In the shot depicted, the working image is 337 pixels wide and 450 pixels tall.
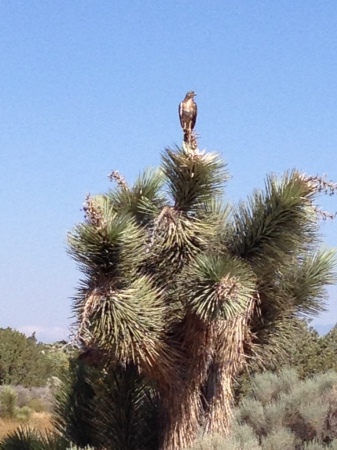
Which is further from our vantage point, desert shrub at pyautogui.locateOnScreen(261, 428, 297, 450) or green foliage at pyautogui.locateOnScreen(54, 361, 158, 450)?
desert shrub at pyautogui.locateOnScreen(261, 428, 297, 450)

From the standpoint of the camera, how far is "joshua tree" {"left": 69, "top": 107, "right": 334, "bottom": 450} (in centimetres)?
803

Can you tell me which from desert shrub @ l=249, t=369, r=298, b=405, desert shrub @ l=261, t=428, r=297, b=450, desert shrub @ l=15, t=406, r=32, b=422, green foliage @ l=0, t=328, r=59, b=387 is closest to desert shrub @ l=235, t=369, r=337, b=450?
desert shrub @ l=261, t=428, r=297, b=450

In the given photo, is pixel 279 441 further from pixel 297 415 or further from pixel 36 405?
pixel 36 405

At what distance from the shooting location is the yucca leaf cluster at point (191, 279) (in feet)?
26.3

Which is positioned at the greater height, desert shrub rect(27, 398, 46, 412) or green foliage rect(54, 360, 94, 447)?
desert shrub rect(27, 398, 46, 412)

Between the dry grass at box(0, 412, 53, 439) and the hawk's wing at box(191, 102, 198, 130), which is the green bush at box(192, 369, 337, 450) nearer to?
the hawk's wing at box(191, 102, 198, 130)

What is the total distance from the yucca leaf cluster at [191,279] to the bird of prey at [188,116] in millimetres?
205

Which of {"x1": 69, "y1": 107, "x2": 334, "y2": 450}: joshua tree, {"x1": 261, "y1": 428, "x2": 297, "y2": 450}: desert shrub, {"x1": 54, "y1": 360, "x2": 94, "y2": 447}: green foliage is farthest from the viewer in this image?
{"x1": 261, "y1": 428, "x2": 297, "y2": 450}: desert shrub

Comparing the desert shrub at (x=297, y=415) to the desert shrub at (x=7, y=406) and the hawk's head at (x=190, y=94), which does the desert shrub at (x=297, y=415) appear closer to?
the hawk's head at (x=190, y=94)

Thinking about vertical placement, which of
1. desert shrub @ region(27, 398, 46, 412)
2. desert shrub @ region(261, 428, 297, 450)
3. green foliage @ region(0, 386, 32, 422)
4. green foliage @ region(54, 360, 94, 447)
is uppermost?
desert shrub @ region(27, 398, 46, 412)

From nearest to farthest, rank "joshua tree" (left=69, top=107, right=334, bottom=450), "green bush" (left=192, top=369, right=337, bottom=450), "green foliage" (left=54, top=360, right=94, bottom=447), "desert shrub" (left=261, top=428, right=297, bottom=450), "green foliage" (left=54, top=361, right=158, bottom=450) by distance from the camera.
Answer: "joshua tree" (left=69, top=107, right=334, bottom=450), "green foliage" (left=54, top=361, right=158, bottom=450), "green foliage" (left=54, top=360, right=94, bottom=447), "desert shrub" (left=261, top=428, right=297, bottom=450), "green bush" (left=192, top=369, right=337, bottom=450)

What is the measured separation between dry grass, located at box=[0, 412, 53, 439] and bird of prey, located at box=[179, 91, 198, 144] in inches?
394

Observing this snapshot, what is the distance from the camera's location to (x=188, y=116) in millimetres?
8500

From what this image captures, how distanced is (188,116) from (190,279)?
5.28ft
